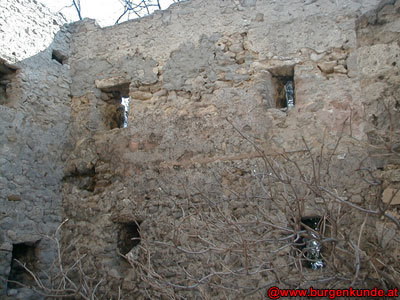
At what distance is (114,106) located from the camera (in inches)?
205

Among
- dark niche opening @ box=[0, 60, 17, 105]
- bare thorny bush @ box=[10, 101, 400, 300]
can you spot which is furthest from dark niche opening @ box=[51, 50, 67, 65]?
bare thorny bush @ box=[10, 101, 400, 300]

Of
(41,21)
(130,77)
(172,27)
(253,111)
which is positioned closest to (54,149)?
(130,77)

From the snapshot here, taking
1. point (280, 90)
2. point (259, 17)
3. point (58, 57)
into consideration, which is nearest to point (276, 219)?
point (280, 90)

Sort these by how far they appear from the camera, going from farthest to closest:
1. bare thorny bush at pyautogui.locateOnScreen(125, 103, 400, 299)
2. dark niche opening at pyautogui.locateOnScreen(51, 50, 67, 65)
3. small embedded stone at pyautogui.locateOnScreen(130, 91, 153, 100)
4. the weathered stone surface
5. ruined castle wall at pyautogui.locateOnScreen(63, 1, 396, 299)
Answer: dark niche opening at pyautogui.locateOnScreen(51, 50, 67, 65) < the weathered stone surface < small embedded stone at pyautogui.locateOnScreen(130, 91, 153, 100) < ruined castle wall at pyautogui.locateOnScreen(63, 1, 396, 299) < bare thorny bush at pyautogui.locateOnScreen(125, 103, 400, 299)

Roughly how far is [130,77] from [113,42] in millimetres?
588

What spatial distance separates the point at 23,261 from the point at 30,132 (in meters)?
1.42

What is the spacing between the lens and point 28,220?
4258 mm

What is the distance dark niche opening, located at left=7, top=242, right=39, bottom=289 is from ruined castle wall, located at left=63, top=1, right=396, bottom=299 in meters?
0.43

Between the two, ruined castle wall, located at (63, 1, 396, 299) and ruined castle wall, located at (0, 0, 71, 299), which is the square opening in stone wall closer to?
ruined castle wall, located at (63, 1, 396, 299)

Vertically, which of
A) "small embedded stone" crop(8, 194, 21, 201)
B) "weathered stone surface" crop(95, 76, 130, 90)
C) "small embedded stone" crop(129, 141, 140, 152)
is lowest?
"small embedded stone" crop(8, 194, 21, 201)

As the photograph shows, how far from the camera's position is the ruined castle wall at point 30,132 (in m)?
4.14

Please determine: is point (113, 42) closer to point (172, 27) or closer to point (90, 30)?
point (90, 30)

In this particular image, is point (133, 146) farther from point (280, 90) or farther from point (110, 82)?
point (280, 90)

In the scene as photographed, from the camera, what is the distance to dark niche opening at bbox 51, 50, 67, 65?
506cm
